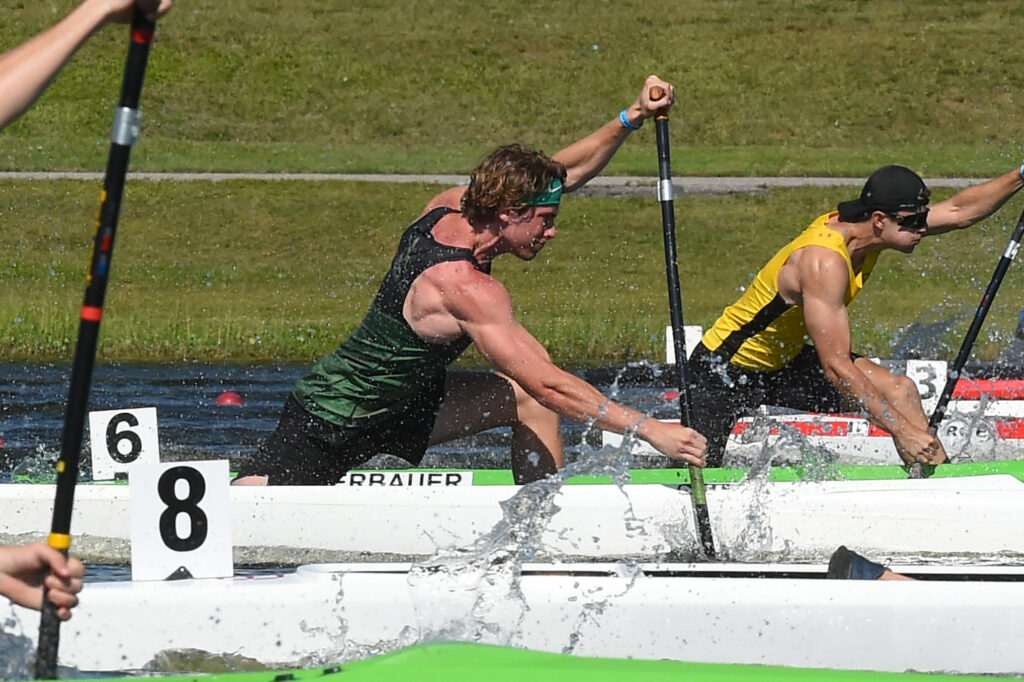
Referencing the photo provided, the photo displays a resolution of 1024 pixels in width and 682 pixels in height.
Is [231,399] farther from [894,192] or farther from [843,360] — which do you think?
[894,192]

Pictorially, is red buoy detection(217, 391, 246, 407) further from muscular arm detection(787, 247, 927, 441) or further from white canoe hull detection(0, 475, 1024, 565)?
muscular arm detection(787, 247, 927, 441)

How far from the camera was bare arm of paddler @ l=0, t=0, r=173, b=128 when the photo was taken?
3.38m

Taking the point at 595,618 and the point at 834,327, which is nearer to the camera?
the point at 595,618

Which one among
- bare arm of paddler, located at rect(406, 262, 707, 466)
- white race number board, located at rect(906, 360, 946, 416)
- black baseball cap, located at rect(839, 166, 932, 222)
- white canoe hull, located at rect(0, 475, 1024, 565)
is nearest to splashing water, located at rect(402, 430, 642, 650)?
bare arm of paddler, located at rect(406, 262, 707, 466)

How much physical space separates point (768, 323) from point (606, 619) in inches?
104

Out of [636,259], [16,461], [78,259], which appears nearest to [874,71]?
[636,259]

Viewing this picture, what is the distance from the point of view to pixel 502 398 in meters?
6.46

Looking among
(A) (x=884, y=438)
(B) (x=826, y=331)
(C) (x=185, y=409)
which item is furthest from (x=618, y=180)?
(B) (x=826, y=331)

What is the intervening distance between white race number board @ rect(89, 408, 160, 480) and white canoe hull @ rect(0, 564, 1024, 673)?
94.0 inches

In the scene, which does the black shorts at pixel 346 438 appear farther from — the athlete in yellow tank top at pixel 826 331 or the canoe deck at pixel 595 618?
the athlete in yellow tank top at pixel 826 331

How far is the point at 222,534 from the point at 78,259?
13993 mm

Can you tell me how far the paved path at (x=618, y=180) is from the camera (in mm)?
21812

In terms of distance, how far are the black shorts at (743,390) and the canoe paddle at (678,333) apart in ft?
1.87

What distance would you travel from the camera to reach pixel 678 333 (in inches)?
282
